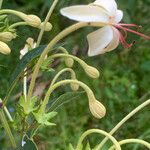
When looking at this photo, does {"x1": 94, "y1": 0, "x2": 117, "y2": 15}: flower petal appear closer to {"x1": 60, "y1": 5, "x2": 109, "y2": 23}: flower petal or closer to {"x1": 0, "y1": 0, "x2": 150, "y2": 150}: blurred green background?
{"x1": 60, "y1": 5, "x2": 109, "y2": 23}: flower petal

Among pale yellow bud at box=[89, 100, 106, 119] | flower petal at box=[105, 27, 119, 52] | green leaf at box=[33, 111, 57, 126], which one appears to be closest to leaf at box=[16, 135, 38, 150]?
green leaf at box=[33, 111, 57, 126]

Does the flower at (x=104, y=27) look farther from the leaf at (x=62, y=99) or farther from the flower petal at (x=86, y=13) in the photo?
the leaf at (x=62, y=99)

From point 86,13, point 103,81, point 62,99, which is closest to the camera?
point 86,13

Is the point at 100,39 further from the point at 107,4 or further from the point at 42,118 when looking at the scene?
the point at 42,118

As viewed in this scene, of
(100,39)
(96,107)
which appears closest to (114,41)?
(100,39)

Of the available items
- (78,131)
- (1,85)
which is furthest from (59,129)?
(1,85)
